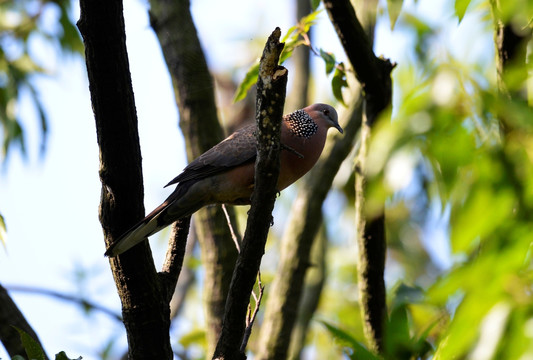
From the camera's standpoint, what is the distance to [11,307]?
3416 millimetres

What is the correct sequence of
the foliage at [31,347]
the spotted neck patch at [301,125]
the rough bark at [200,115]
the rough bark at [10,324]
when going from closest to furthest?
1. the foliage at [31,347]
2. the rough bark at [10,324]
3. the spotted neck patch at [301,125]
4. the rough bark at [200,115]

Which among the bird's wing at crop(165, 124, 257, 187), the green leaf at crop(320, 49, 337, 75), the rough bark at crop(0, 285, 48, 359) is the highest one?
the green leaf at crop(320, 49, 337, 75)

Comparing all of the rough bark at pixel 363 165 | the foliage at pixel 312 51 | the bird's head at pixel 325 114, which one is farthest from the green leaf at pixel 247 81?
the bird's head at pixel 325 114

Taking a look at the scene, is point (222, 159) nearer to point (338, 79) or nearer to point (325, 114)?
point (338, 79)

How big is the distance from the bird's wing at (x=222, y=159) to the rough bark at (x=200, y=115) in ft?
2.49

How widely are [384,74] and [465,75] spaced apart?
2.16 metres

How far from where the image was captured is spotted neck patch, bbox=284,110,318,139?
12.9ft

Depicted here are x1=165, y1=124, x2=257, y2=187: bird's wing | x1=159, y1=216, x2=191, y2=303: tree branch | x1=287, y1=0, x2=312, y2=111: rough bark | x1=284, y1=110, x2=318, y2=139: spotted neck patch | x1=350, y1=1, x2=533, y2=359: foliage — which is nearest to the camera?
x1=350, y1=1, x2=533, y2=359: foliage

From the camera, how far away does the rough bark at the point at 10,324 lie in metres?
3.38

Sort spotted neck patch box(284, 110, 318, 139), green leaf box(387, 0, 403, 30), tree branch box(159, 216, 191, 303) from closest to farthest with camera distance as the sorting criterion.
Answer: tree branch box(159, 216, 191, 303)
green leaf box(387, 0, 403, 30)
spotted neck patch box(284, 110, 318, 139)

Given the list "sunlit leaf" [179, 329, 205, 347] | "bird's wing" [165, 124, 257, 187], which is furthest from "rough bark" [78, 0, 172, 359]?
"sunlit leaf" [179, 329, 205, 347]

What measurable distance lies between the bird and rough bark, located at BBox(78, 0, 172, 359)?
0.56 meters

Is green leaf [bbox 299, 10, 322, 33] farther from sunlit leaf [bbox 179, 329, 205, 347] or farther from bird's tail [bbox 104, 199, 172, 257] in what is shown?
sunlit leaf [bbox 179, 329, 205, 347]

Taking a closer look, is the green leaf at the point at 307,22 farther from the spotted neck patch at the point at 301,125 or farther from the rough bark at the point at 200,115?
the rough bark at the point at 200,115
